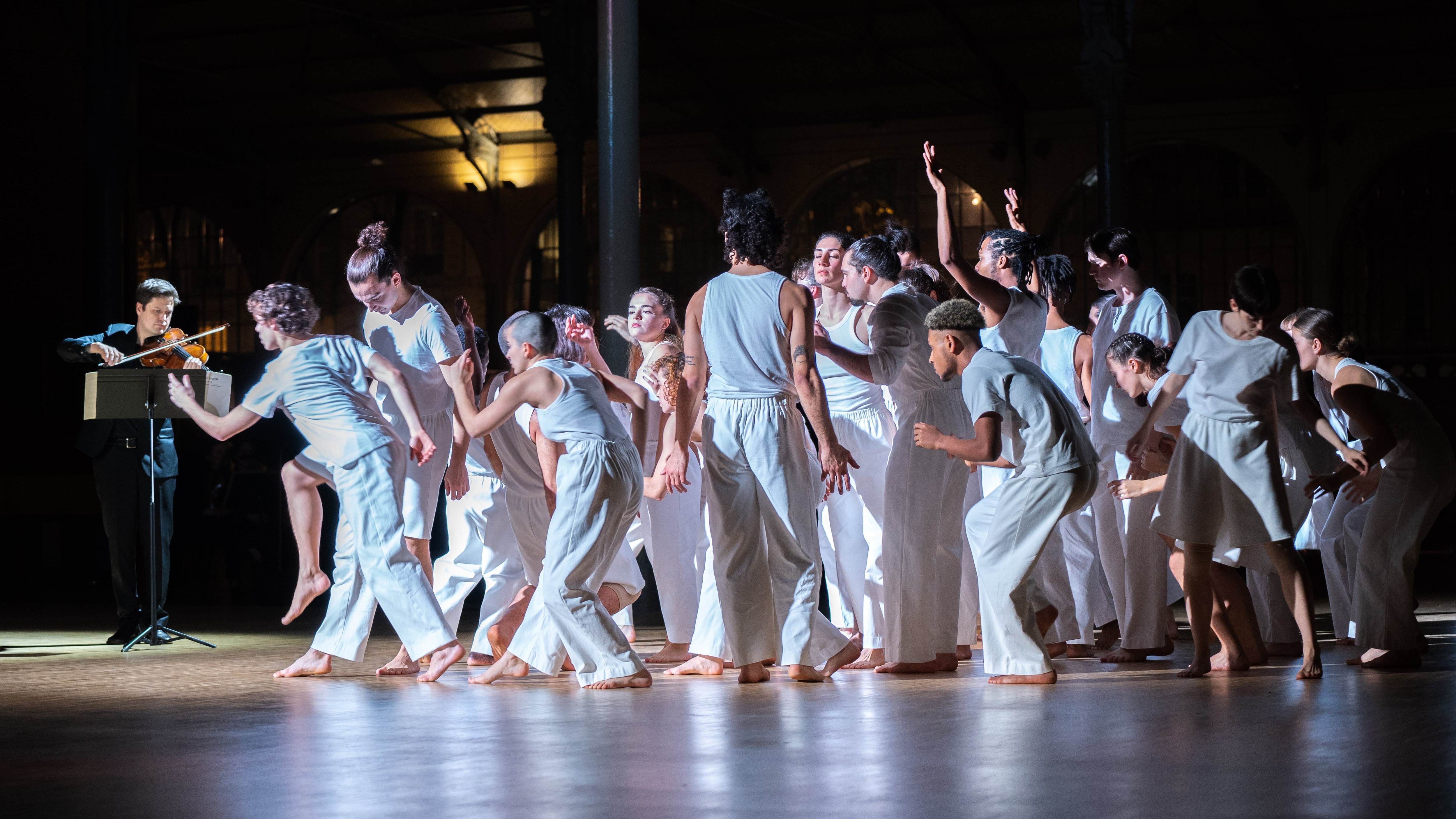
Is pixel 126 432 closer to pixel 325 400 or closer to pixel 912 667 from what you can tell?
pixel 325 400

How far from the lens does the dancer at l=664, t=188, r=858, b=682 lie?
5.28m

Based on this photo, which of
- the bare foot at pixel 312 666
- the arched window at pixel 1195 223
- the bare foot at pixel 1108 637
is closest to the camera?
the bare foot at pixel 312 666

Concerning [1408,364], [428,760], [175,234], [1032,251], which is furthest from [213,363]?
[428,760]

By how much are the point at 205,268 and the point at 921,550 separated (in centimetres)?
2395

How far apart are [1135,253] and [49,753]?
4.36 metres

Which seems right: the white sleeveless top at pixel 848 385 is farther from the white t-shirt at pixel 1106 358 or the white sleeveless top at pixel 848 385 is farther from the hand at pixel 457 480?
the hand at pixel 457 480

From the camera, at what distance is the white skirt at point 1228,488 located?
5305 millimetres

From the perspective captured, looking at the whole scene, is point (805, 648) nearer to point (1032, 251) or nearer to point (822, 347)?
point (822, 347)

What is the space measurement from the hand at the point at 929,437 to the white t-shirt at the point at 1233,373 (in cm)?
104

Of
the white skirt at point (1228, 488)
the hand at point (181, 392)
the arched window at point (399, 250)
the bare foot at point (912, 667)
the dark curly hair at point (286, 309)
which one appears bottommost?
the bare foot at point (912, 667)

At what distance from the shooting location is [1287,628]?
A: 632cm

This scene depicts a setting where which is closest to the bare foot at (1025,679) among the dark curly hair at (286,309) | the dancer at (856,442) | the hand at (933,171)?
the dancer at (856,442)

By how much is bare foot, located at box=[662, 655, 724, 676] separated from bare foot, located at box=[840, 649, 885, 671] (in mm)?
510

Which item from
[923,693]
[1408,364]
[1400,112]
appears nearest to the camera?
[923,693]
